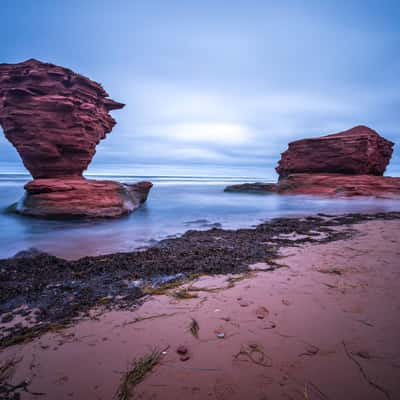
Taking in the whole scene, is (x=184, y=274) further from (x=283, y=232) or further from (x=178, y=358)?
(x=283, y=232)

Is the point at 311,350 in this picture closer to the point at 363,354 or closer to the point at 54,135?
the point at 363,354

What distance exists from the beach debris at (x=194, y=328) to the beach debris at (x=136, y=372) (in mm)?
423

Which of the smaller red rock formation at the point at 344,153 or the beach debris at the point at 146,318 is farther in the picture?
the smaller red rock formation at the point at 344,153

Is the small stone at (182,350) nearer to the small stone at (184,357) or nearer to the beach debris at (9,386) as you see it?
the small stone at (184,357)

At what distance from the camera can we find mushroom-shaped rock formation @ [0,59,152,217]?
39.0 feet

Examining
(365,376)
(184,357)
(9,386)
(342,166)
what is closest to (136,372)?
(184,357)

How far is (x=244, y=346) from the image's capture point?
2324 millimetres

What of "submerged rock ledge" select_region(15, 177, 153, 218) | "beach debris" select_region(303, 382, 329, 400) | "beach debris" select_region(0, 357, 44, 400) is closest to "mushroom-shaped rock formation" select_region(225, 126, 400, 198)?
"submerged rock ledge" select_region(15, 177, 153, 218)

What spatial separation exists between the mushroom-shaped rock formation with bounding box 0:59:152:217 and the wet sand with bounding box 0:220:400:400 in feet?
33.0

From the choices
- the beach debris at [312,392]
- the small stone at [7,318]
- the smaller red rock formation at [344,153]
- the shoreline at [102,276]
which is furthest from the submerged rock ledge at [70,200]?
the smaller red rock formation at [344,153]

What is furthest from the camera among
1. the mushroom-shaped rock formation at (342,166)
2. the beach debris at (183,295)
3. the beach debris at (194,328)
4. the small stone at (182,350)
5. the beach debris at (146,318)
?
the mushroom-shaped rock formation at (342,166)

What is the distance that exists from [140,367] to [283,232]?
6887mm

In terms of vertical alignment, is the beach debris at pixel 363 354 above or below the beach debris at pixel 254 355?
above

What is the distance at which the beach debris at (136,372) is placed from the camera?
184cm
